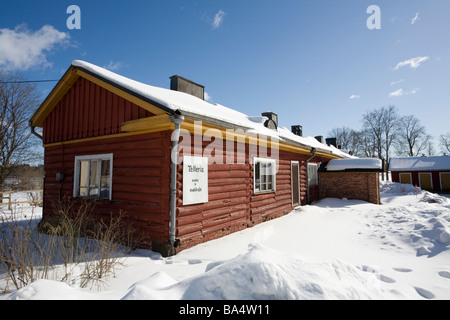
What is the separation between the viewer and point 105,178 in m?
6.62


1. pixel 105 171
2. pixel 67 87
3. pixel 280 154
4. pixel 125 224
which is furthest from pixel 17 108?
pixel 280 154

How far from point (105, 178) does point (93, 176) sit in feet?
2.01

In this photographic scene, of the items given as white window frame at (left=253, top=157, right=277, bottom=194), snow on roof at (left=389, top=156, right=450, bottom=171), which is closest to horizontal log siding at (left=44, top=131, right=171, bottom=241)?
white window frame at (left=253, top=157, right=277, bottom=194)

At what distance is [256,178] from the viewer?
8.36 m

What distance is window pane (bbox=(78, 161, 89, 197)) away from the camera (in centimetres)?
704

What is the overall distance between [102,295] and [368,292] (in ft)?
10.3

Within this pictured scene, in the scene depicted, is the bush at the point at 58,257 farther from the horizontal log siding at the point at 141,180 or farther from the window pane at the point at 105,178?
the window pane at the point at 105,178

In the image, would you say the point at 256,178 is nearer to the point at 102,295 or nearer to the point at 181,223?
the point at 181,223

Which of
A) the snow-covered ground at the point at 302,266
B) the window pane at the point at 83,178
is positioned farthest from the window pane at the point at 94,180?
the snow-covered ground at the point at 302,266

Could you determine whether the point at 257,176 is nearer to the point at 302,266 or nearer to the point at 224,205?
the point at 224,205

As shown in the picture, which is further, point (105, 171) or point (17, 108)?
point (17, 108)

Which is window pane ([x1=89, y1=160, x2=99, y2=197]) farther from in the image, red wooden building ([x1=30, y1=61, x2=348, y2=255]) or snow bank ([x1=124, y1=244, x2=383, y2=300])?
snow bank ([x1=124, y1=244, x2=383, y2=300])

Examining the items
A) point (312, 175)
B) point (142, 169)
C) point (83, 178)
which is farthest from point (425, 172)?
point (83, 178)
